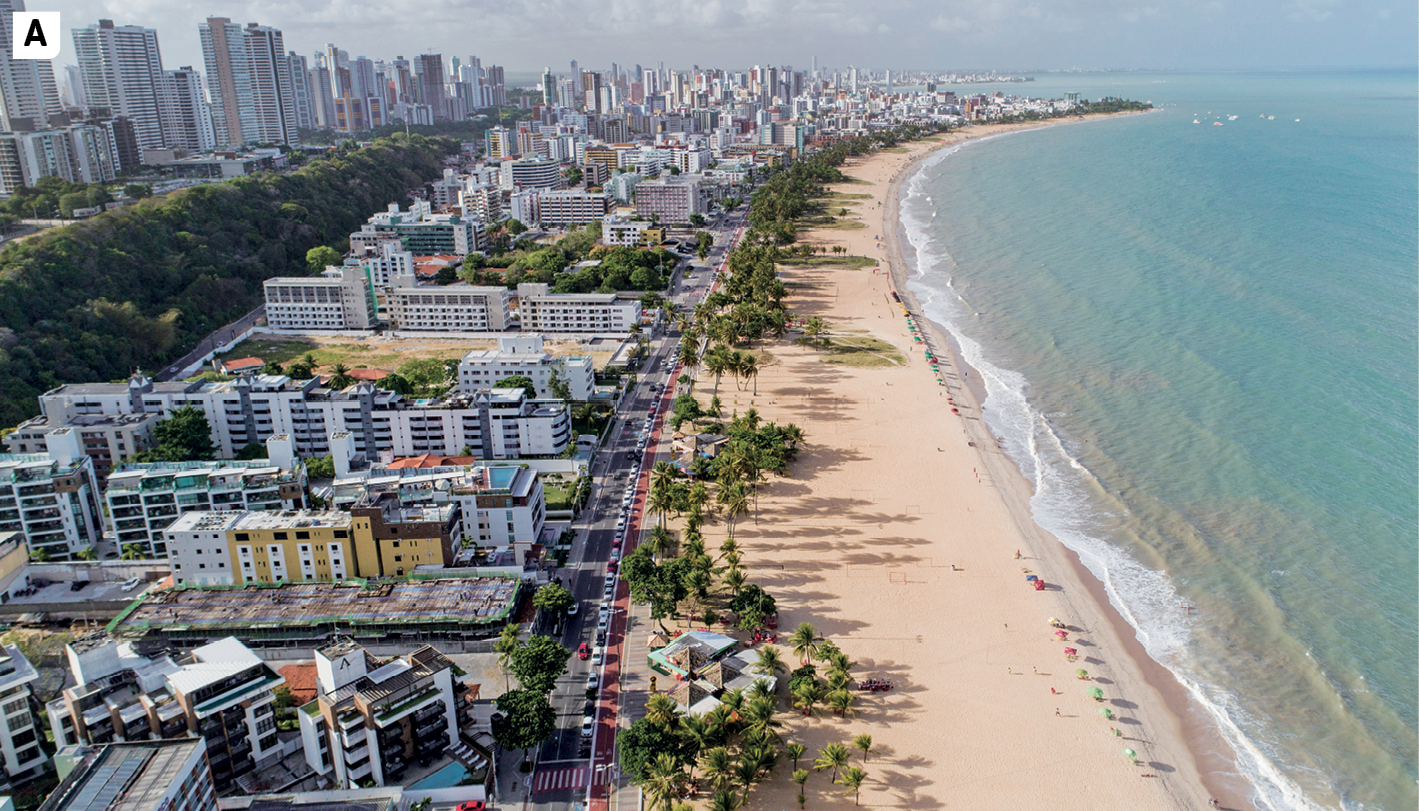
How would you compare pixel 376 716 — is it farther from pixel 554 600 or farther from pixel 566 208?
pixel 566 208

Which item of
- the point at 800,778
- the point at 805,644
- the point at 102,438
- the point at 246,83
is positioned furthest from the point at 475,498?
the point at 246,83

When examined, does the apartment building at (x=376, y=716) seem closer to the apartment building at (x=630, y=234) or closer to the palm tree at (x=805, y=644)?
the palm tree at (x=805, y=644)

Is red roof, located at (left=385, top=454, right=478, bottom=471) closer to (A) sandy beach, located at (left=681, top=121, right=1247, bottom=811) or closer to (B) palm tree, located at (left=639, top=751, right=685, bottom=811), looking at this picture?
(A) sandy beach, located at (left=681, top=121, right=1247, bottom=811)

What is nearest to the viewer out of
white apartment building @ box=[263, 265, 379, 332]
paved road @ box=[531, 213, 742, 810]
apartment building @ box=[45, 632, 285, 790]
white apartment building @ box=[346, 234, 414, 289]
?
apartment building @ box=[45, 632, 285, 790]

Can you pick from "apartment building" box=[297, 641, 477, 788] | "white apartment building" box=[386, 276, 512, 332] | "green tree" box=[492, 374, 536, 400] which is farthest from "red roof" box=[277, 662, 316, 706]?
"white apartment building" box=[386, 276, 512, 332]

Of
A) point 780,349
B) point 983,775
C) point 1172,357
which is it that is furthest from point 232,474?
point 1172,357

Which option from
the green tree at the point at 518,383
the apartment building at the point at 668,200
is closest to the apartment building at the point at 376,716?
the green tree at the point at 518,383
